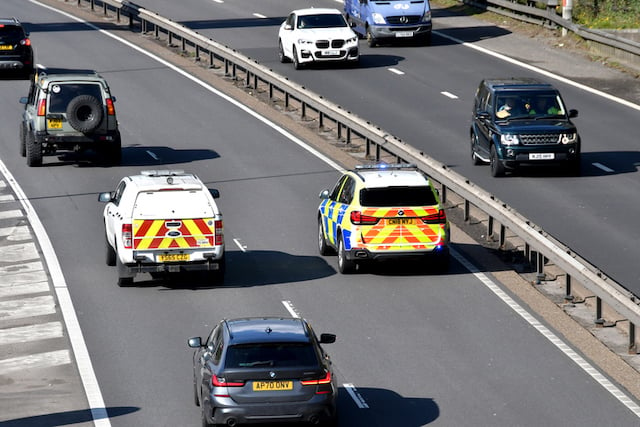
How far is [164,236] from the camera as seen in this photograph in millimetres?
22016

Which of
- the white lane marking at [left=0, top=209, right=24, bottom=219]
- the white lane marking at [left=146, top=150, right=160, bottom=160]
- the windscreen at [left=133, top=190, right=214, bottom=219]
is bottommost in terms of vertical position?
the white lane marking at [left=146, top=150, right=160, bottom=160]

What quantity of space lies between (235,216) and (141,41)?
23.4 metres

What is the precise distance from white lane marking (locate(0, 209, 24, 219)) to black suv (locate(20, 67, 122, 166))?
3.90m

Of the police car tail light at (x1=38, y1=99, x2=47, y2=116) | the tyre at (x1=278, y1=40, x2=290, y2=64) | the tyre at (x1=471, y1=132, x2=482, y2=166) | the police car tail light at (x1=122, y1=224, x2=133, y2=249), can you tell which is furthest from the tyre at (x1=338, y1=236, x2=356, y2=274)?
the tyre at (x1=278, y1=40, x2=290, y2=64)

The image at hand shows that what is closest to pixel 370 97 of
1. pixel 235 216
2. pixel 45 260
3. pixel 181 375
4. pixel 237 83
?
pixel 237 83

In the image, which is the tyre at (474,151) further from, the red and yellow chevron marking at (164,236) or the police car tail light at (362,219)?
the red and yellow chevron marking at (164,236)

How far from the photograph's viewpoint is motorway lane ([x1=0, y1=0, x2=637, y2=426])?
54.9 ft

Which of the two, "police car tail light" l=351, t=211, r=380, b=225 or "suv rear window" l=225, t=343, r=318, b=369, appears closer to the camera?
"suv rear window" l=225, t=343, r=318, b=369

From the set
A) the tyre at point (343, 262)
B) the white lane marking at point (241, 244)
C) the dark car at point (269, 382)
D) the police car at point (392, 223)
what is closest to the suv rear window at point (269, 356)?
the dark car at point (269, 382)

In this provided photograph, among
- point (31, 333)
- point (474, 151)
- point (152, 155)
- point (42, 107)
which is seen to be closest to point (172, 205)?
point (31, 333)

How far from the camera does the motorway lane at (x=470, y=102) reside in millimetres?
26297

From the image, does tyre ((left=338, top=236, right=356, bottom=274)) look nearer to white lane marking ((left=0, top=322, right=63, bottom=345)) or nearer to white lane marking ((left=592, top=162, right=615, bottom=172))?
white lane marking ((left=0, top=322, right=63, bottom=345))

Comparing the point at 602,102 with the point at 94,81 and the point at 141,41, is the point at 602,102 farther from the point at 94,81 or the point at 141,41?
the point at 141,41

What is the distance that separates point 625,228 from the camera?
2562cm
